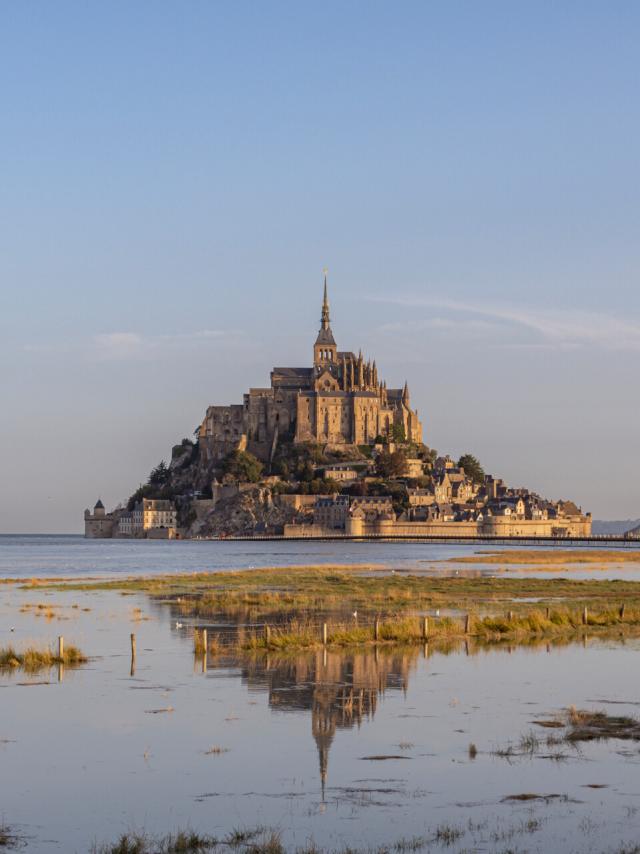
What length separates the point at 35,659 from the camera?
33656 mm

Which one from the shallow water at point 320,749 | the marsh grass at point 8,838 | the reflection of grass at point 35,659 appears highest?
the reflection of grass at point 35,659

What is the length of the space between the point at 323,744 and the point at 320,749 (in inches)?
17.4

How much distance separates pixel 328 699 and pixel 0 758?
8214 millimetres

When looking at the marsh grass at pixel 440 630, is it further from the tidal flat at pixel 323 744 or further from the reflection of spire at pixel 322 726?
the reflection of spire at pixel 322 726

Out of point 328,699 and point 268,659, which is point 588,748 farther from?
point 268,659

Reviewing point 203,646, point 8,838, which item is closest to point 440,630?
point 203,646

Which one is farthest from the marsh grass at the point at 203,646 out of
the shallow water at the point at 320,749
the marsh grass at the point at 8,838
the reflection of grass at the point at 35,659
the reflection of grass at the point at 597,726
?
the marsh grass at the point at 8,838

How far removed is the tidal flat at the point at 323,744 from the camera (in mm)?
18422

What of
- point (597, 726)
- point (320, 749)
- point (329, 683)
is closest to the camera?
point (320, 749)

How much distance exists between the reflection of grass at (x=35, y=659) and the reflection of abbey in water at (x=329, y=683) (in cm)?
455

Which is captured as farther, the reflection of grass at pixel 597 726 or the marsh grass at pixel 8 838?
the reflection of grass at pixel 597 726

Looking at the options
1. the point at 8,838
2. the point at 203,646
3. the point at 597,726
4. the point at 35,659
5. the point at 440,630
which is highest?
the point at 440,630

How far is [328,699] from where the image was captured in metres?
28.7

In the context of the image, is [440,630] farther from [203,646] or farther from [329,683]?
[329,683]
